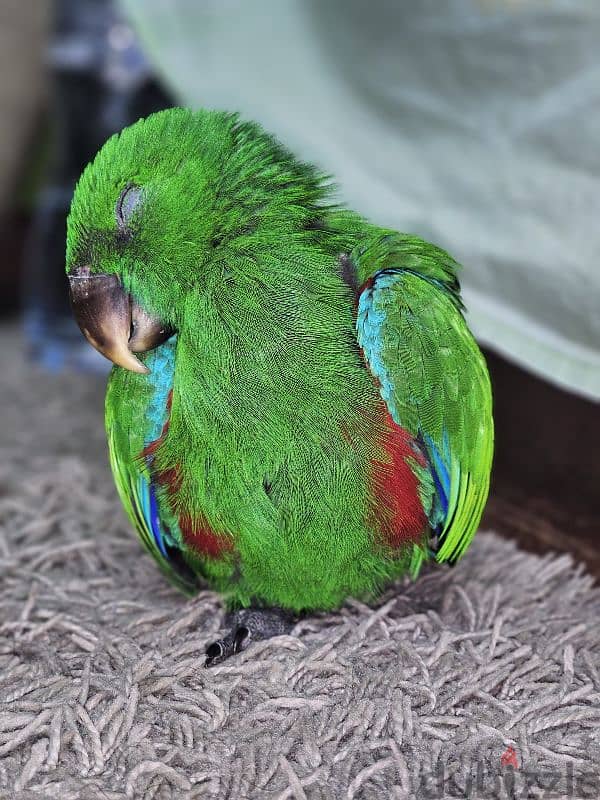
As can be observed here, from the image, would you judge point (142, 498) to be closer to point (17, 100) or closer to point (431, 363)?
point (431, 363)

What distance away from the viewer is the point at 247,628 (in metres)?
1.05

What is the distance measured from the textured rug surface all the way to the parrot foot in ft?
0.07

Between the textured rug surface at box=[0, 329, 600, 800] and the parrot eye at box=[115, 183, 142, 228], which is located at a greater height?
the parrot eye at box=[115, 183, 142, 228]

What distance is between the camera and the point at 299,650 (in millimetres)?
1019

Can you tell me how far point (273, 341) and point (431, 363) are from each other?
0.17 m

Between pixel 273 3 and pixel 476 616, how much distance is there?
1.44 meters

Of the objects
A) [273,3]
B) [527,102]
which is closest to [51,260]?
[273,3]

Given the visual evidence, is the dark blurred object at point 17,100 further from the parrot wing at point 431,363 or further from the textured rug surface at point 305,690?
the parrot wing at point 431,363

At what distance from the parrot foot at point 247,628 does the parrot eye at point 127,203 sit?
52 cm

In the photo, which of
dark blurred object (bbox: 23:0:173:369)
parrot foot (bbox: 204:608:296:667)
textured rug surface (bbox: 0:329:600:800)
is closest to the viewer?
textured rug surface (bbox: 0:329:600:800)

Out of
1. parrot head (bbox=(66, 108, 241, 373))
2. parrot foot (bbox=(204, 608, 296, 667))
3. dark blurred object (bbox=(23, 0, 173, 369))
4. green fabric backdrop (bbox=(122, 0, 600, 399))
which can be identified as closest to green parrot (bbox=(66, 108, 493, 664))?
parrot head (bbox=(66, 108, 241, 373))

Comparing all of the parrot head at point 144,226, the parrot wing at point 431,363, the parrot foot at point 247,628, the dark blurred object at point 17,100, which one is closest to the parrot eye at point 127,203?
the parrot head at point 144,226

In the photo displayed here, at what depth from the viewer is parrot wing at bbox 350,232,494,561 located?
894 mm

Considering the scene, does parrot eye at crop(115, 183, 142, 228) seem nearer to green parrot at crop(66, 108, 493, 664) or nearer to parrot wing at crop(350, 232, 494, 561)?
green parrot at crop(66, 108, 493, 664)
